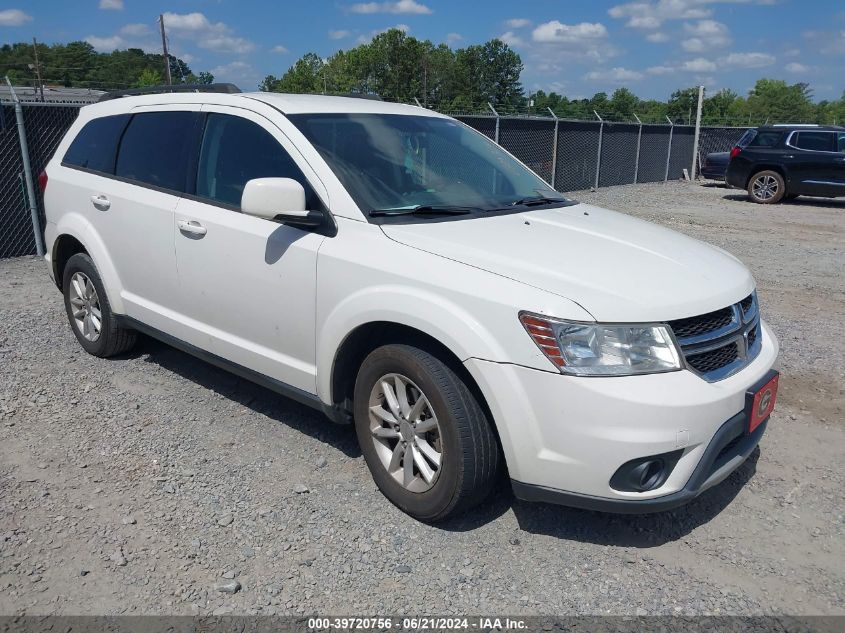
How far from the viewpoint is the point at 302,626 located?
2672 mm

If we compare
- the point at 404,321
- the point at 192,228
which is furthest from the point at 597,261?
the point at 192,228

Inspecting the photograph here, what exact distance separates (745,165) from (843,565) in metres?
16.4

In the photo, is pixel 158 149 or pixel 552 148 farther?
pixel 552 148

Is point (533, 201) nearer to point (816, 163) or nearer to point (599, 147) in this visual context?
point (816, 163)

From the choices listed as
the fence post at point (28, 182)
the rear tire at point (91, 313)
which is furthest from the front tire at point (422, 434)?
the fence post at point (28, 182)

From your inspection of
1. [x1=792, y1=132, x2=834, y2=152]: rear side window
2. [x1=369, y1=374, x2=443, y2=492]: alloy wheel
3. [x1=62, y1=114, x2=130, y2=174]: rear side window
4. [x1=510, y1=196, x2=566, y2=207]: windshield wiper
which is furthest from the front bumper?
[x1=792, y1=132, x2=834, y2=152]: rear side window

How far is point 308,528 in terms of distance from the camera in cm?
328

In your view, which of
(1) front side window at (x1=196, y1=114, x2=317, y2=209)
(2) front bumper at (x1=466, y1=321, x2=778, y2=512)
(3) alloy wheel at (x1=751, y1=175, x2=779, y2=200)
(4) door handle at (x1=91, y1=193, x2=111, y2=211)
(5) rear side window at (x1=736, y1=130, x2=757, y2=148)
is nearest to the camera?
(2) front bumper at (x1=466, y1=321, x2=778, y2=512)

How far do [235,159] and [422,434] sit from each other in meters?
1.93

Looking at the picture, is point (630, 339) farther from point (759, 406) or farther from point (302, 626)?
point (302, 626)

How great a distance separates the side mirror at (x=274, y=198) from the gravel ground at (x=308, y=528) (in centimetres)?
136

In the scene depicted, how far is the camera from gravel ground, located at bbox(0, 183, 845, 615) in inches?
112

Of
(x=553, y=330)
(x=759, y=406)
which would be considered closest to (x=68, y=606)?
(x=553, y=330)

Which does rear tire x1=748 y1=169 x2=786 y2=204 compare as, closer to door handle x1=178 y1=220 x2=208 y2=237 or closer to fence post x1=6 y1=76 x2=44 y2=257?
fence post x1=6 y1=76 x2=44 y2=257
